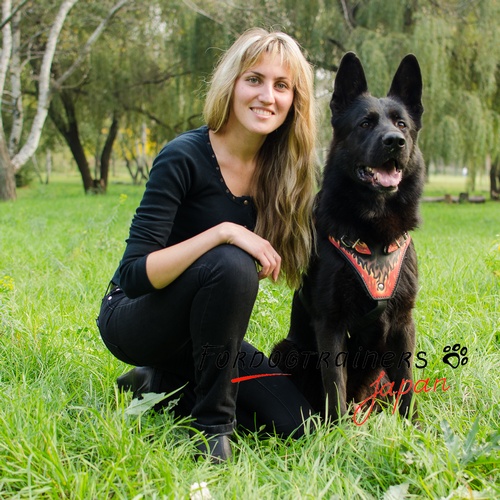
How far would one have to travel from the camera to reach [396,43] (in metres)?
9.16

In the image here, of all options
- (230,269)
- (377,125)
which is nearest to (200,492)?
(230,269)

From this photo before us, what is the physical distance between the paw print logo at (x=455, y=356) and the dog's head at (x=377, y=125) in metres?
0.80

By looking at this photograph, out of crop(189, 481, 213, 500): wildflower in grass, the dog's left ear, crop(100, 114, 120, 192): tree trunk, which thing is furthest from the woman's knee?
crop(100, 114, 120, 192): tree trunk

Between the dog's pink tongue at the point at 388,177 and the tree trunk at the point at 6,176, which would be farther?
the tree trunk at the point at 6,176

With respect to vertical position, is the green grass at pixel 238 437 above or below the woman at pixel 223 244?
below

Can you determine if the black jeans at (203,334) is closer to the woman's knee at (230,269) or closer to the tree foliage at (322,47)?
the woman's knee at (230,269)

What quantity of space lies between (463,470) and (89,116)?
48.9ft

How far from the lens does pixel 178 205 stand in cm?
188

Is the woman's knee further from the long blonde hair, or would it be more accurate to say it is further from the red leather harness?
the red leather harness

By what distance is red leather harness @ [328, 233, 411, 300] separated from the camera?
6.44ft

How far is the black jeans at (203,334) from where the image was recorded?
1.72 m

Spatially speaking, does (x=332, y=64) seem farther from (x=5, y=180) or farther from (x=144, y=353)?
(x=144, y=353)

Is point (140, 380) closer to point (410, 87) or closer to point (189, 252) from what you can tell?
point (189, 252)

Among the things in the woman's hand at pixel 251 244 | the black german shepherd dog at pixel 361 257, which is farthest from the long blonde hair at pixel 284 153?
the woman's hand at pixel 251 244
